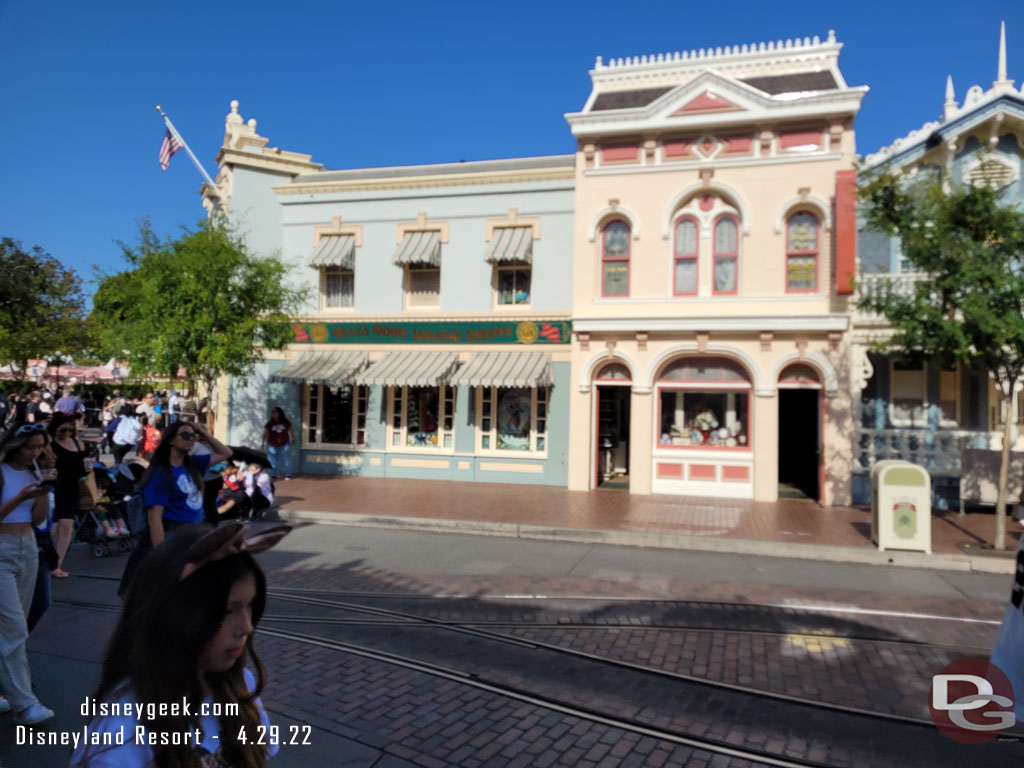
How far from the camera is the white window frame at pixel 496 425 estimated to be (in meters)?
15.6

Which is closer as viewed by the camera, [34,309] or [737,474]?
[737,474]

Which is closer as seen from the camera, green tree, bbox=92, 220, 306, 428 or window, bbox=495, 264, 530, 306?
green tree, bbox=92, 220, 306, 428

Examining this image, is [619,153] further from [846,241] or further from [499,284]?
[846,241]

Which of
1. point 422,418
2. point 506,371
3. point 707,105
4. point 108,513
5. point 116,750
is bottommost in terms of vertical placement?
point 108,513

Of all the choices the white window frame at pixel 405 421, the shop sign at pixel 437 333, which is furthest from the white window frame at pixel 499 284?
the white window frame at pixel 405 421

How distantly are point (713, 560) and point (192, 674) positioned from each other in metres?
8.55

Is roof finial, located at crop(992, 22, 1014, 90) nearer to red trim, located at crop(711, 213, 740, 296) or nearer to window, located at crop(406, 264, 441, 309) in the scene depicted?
red trim, located at crop(711, 213, 740, 296)

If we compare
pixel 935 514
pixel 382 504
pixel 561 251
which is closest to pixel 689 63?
pixel 561 251

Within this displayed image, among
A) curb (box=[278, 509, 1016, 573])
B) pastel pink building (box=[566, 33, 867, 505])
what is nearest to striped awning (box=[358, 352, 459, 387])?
pastel pink building (box=[566, 33, 867, 505])

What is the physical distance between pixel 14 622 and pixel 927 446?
46.9ft

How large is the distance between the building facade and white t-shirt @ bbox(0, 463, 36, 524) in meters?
12.9

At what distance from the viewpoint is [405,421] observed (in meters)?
16.7

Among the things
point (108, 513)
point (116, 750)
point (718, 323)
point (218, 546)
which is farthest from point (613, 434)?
point (116, 750)

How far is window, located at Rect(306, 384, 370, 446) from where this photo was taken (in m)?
17.0
